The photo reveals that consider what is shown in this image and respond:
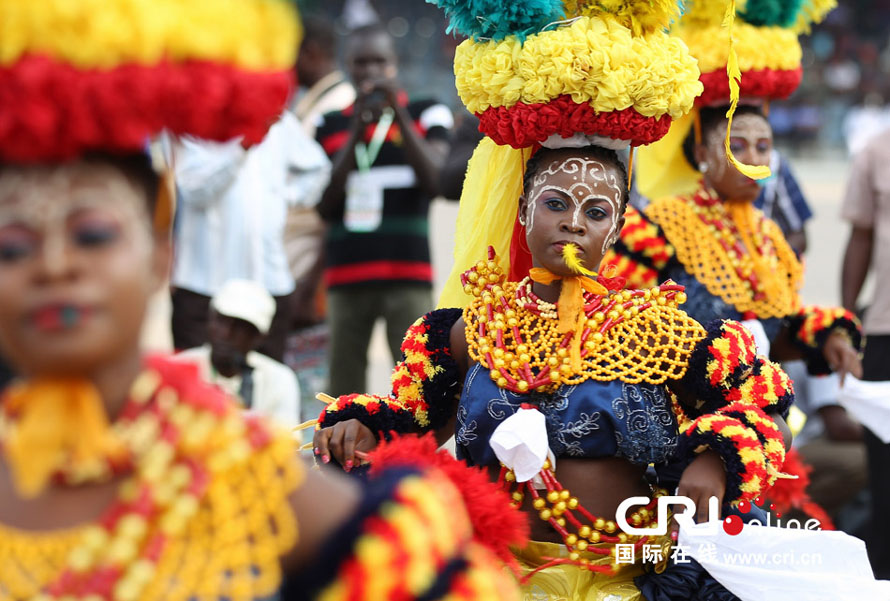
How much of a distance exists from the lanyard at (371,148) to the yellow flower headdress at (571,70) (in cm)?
318

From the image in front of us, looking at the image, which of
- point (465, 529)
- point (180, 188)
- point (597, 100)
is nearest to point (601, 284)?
point (597, 100)

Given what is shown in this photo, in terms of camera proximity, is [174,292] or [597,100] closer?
[597,100]

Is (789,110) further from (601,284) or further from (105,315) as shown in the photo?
(105,315)

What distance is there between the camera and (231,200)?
6.42 m

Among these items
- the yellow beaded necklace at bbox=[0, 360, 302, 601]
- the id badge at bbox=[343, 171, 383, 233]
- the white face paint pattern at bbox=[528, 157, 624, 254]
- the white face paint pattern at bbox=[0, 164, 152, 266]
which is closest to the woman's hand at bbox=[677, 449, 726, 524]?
the white face paint pattern at bbox=[528, 157, 624, 254]

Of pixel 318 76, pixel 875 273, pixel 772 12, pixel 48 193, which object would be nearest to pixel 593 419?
pixel 48 193

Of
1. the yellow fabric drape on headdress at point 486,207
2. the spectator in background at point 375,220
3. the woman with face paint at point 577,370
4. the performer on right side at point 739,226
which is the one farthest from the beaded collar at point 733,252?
the spectator in background at point 375,220

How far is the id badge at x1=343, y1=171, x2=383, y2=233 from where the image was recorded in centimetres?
671

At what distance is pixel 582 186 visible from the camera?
339cm

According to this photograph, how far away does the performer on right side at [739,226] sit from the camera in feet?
15.2

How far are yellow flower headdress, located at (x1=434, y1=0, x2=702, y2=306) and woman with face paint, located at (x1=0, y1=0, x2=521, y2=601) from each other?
1.43 meters

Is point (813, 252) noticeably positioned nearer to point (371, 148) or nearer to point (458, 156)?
point (371, 148)

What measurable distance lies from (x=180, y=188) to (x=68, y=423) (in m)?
4.45

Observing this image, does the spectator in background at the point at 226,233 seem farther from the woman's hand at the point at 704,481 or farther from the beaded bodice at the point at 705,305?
the woman's hand at the point at 704,481
